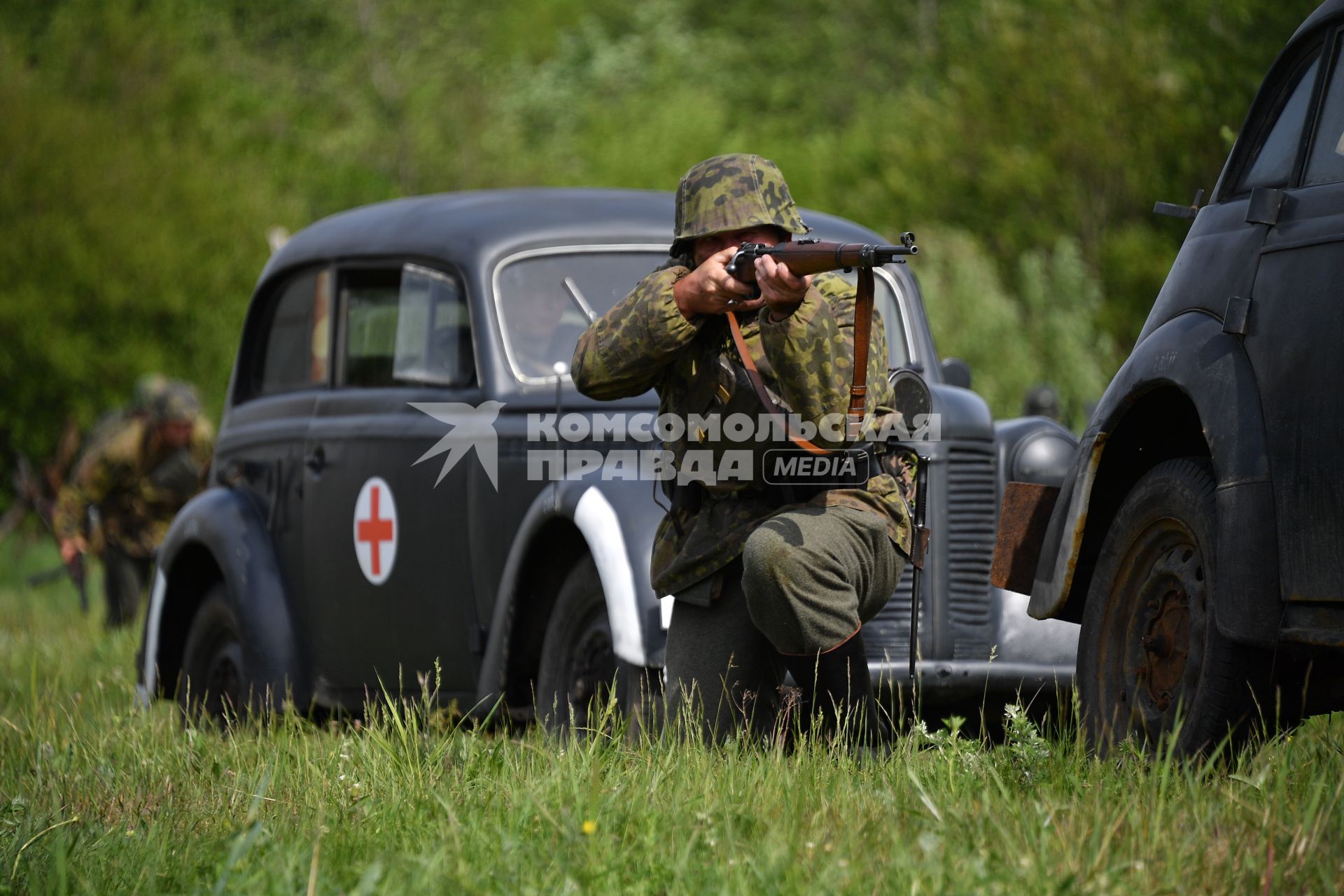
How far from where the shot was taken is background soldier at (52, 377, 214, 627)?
38.2 feet

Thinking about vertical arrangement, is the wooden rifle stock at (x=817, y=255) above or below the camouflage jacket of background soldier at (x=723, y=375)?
above

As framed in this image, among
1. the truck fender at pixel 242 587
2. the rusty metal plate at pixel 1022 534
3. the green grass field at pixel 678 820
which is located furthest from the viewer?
the truck fender at pixel 242 587

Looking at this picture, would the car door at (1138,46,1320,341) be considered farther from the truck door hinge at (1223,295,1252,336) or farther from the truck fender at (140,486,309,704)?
the truck fender at (140,486,309,704)

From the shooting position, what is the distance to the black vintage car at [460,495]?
523 centimetres

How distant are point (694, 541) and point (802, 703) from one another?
0.55m

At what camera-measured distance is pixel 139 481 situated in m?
11.7

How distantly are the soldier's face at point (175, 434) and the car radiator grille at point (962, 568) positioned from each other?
748 centimetres

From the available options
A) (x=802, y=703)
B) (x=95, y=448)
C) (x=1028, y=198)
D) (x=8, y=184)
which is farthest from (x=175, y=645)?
(x=1028, y=198)

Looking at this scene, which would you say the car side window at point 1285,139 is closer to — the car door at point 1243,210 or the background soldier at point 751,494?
the car door at point 1243,210

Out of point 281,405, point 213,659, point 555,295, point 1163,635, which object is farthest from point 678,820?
point 213,659

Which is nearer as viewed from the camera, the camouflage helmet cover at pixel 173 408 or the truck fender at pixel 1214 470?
the truck fender at pixel 1214 470

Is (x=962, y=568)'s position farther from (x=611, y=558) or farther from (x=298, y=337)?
(x=298, y=337)

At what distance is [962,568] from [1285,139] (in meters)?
1.76

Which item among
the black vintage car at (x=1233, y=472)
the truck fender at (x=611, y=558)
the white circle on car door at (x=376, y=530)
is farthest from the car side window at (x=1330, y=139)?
the white circle on car door at (x=376, y=530)
